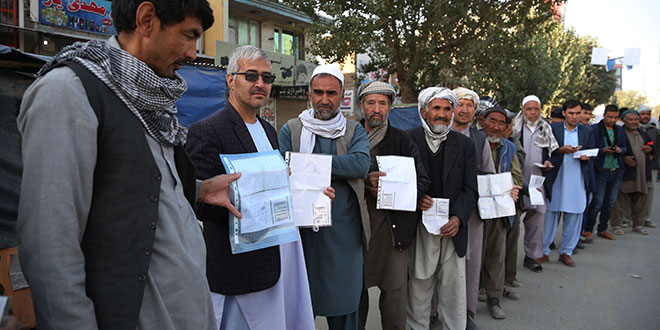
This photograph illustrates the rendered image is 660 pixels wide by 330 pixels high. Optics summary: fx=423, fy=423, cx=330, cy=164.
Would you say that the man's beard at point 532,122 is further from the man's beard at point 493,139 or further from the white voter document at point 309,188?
the white voter document at point 309,188

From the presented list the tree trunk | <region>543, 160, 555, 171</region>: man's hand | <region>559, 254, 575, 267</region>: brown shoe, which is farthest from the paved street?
the tree trunk

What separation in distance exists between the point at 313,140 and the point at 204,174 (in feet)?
3.16

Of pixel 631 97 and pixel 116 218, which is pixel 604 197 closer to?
pixel 116 218

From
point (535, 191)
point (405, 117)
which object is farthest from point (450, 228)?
point (405, 117)

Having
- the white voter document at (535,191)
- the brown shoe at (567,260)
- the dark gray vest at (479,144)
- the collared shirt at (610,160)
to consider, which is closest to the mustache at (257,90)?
the dark gray vest at (479,144)

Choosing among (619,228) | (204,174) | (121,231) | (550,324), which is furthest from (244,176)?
(619,228)

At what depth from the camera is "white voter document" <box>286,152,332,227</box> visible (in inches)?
103

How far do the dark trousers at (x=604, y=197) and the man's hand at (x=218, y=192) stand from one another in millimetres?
7257

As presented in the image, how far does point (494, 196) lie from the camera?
393 centimetres

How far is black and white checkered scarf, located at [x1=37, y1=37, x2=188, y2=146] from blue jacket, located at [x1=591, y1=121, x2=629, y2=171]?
782 cm

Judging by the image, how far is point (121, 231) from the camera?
1.20 meters

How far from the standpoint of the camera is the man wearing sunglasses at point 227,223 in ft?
7.01

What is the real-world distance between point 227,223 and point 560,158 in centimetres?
522

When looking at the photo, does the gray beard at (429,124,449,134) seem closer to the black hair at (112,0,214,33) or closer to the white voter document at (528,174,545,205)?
the white voter document at (528,174,545,205)
